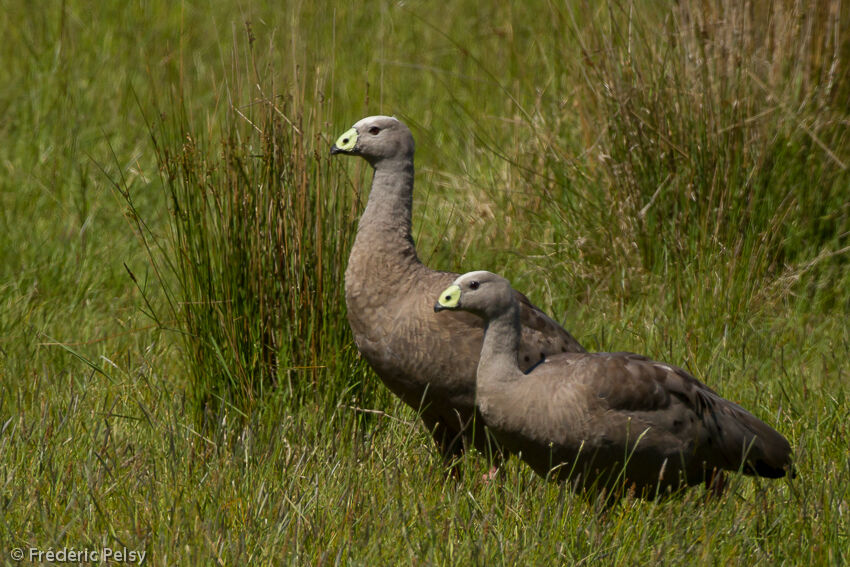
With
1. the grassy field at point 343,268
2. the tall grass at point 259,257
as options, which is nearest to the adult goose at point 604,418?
the grassy field at point 343,268

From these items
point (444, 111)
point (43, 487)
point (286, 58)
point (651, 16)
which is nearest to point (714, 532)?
point (43, 487)

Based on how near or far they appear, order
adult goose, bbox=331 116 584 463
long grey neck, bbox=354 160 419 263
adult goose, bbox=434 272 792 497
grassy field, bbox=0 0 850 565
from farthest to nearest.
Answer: long grey neck, bbox=354 160 419 263, adult goose, bbox=331 116 584 463, adult goose, bbox=434 272 792 497, grassy field, bbox=0 0 850 565

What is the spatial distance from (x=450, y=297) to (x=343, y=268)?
829 millimetres

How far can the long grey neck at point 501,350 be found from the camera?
3.95m

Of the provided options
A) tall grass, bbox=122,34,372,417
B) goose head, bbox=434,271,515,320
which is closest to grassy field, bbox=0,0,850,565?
tall grass, bbox=122,34,372,417

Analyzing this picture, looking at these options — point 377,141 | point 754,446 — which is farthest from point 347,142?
point 754,446

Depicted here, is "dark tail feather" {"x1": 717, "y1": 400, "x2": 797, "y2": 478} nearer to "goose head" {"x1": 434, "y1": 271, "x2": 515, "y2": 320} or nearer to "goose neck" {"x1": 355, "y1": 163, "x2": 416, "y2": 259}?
"goose head" {"x1": 434, "y1": 271, "x2": 515, "y2": 320}

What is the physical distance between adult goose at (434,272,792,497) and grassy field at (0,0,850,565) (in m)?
0.12

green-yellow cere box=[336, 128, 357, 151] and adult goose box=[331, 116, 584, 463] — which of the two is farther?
green-yellow cere box=[336, 128, 357, 151]

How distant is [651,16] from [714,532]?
4.23 meters

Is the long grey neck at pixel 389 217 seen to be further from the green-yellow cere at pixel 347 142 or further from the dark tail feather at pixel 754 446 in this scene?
the dark tail feather at pixel 754 446

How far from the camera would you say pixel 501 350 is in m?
3.99

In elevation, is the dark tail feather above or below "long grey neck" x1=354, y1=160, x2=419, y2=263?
below

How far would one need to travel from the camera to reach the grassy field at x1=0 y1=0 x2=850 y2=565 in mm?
3594
